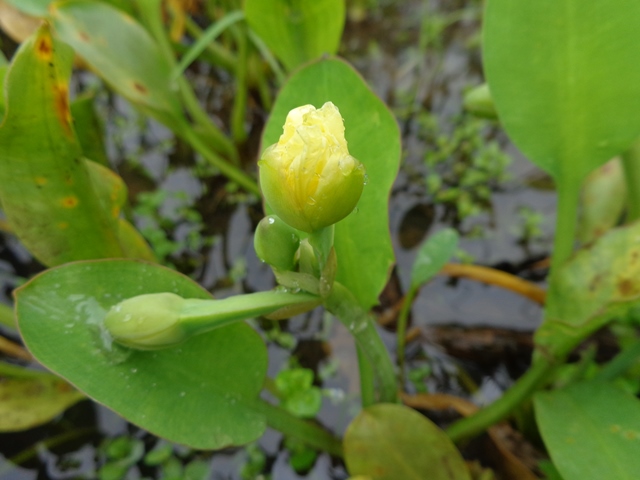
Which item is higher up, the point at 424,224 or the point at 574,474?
the point at 424,224

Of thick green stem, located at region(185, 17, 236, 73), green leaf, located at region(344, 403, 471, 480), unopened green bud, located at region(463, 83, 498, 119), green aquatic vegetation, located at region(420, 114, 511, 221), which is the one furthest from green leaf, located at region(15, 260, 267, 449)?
thick green stem, located at region(185, 17, 236, 73)

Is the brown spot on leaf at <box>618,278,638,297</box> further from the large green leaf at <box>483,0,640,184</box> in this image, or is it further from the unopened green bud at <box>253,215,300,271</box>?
the unopened green bud at <box>253,215,300,271</box>

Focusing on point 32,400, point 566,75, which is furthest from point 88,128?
point 566,75

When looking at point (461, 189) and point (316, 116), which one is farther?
point (461, 189)

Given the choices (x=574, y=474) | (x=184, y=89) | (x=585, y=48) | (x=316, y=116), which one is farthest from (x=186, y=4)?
(x=574, y=474)

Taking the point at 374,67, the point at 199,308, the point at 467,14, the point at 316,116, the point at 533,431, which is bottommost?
the point at 533,431

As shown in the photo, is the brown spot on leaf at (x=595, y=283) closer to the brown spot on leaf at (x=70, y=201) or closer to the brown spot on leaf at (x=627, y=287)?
the brown spot on leaf at (x=627, y=287)

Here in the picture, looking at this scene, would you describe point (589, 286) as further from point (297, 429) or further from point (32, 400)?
point (32, 400)

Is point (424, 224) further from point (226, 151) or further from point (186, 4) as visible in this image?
point (186, 4)
